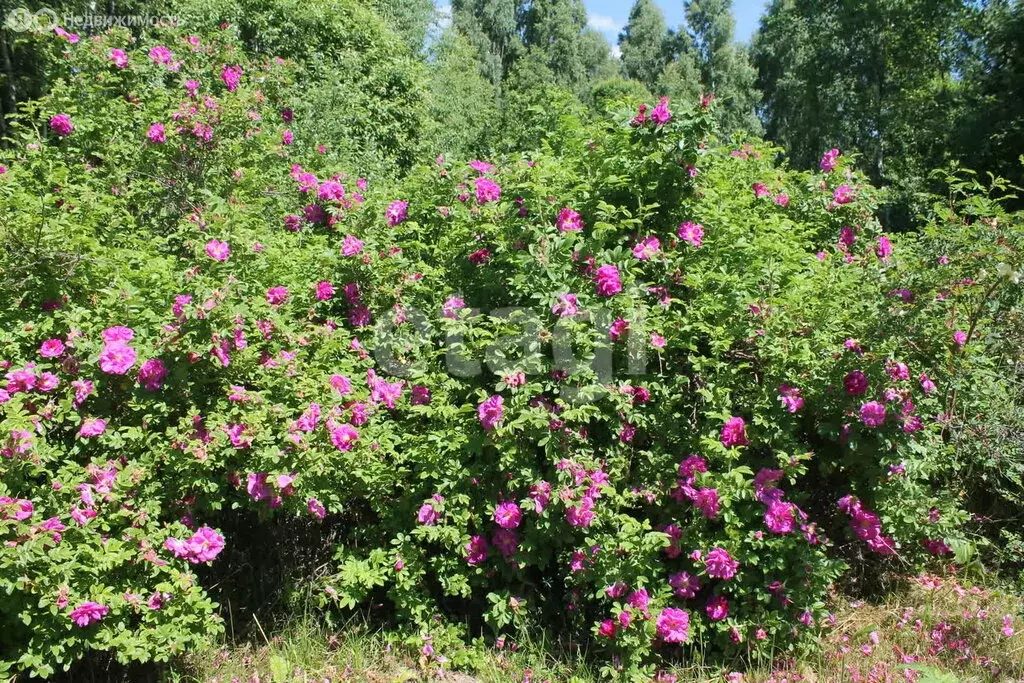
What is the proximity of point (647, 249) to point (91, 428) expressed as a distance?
2028 millimetres

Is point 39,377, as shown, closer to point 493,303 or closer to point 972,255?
point 493,303

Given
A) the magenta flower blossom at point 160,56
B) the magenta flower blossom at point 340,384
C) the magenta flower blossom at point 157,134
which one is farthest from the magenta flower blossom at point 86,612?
the magenta flower blossom at point 160,56

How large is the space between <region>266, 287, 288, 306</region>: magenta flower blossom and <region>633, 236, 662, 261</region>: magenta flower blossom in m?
1.35

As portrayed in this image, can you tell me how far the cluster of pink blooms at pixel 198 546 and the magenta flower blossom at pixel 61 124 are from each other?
234 centimetres

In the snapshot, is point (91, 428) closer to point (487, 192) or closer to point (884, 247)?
point (487, 192)

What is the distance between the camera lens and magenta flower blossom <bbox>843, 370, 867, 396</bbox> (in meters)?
2.45

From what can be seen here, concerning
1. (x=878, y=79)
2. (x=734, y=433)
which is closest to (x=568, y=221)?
(x=734, y=433)

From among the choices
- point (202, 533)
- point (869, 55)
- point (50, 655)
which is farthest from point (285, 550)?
point (869, 55)

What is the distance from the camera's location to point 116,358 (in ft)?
7.63

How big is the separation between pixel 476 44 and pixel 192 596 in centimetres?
2881

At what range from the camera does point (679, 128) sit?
9.21ft

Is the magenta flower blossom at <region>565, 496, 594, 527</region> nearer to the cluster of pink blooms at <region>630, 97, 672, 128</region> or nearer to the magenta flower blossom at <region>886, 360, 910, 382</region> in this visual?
the magenta flower blossom at <region>886, 360, 910, 382</region>

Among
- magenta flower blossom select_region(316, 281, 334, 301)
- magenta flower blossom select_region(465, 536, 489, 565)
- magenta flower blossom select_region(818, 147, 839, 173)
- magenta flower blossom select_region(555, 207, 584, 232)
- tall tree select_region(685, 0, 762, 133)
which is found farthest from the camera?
tall tree select_region(685, 0, 762, 133)

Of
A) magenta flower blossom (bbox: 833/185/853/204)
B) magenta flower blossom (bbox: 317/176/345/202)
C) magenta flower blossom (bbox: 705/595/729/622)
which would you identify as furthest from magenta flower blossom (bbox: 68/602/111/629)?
magenta flower blossom (bbox: 833/185/853/204)
